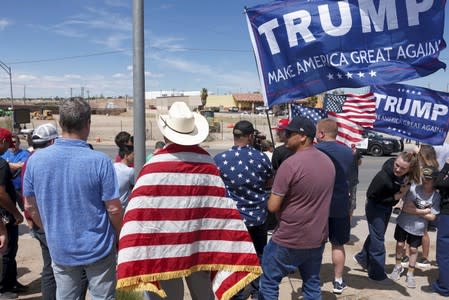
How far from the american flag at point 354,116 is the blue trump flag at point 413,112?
0.36 feet

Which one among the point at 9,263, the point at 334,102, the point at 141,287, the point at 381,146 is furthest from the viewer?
the point at 381,146

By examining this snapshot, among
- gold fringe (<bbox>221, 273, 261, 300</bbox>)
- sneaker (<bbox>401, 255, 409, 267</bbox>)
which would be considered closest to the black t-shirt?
gold fringe (<bbox>221, 273, 261, 300</bbox>)

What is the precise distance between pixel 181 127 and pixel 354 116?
344 cm

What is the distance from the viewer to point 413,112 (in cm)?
490

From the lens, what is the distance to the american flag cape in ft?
8.09

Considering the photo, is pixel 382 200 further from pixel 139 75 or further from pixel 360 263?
pixel 139 75

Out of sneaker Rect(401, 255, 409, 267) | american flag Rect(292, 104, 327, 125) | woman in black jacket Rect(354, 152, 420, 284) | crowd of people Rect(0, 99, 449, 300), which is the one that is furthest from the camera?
american flag Rect(292, 104, 327, 125)

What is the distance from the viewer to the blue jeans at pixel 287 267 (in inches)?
128

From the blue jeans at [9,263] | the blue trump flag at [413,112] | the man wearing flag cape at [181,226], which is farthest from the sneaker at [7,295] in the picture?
the blue trump flag at [413,112]

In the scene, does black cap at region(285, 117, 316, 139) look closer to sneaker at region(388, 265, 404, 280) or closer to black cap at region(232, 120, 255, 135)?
black cap at region(232, 120, 255, 135)

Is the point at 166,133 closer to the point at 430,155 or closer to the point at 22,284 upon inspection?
the point at 22,284

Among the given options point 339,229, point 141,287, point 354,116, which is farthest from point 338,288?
point 141,287

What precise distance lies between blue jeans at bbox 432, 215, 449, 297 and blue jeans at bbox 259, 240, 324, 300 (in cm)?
176

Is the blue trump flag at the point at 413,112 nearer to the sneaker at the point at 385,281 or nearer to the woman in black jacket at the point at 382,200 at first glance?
the woman in black jacket at the point at 382,200
